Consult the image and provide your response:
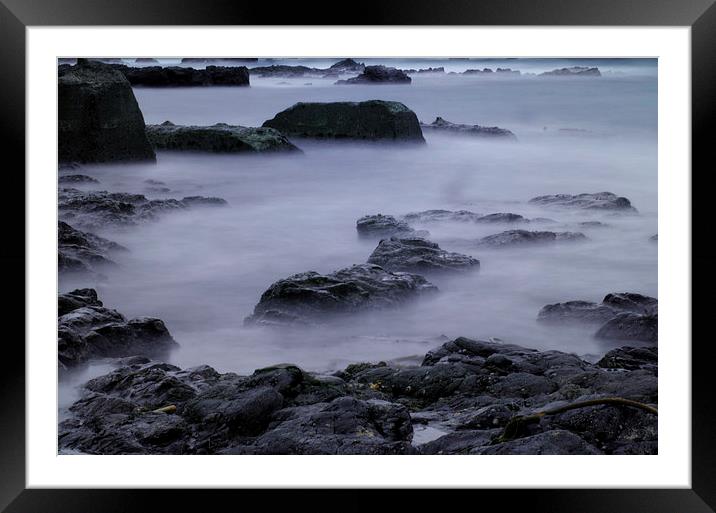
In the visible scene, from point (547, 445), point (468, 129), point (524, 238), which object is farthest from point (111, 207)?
point (547, 445)

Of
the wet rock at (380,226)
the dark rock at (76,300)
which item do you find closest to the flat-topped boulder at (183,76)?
the wet rock at (380,226)

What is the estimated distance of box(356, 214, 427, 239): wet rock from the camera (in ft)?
11.7

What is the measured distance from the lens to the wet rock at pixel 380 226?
3.58 metres

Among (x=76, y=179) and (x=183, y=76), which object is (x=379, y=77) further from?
(x=76, y=179)

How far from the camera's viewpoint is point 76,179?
11.6 feet

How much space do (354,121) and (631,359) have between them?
158 cm

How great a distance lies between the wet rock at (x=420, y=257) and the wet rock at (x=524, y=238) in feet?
0.36

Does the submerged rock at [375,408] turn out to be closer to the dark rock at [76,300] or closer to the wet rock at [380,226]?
the dark rock at [76,300]

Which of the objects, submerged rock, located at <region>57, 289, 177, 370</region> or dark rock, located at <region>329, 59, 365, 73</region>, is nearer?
submerged rock, located at <region>57, 289, 177, 370</region>

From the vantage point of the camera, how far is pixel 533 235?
3537 millimetres

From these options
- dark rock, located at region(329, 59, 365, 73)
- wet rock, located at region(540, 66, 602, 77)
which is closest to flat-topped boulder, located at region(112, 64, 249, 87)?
dark rock, located at region(329, 59, 365, 73)

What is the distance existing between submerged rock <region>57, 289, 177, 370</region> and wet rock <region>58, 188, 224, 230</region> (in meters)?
0.31

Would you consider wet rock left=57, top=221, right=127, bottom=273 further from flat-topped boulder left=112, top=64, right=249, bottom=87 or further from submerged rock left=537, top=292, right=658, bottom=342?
submerged rock left=537, top=292, right=658, bottom=342

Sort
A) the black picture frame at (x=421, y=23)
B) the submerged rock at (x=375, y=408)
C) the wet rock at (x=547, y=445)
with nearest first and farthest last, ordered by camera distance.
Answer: the black picture frame at (x=421, y=23)
the wet rock at (x=547, y=445)
the submerged rock at (x=375, y=408)
